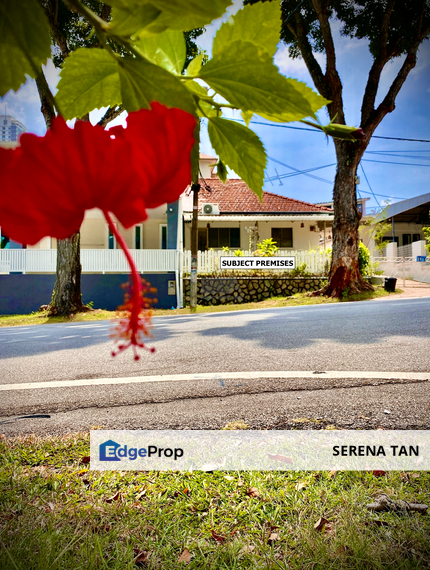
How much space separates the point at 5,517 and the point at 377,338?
3537mm

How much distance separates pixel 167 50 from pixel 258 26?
0.13ft

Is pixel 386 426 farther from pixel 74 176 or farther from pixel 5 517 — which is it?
pixel 74 176

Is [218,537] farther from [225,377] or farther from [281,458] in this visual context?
[225,377]

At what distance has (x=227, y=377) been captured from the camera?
2904 mm

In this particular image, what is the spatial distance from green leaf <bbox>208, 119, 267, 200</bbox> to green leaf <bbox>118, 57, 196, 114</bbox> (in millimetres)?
33

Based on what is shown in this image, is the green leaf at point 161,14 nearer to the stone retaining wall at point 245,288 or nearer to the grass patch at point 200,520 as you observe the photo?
the grass patch at point 200,520

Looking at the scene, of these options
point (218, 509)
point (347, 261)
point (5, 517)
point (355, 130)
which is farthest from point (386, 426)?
point (347, 261)

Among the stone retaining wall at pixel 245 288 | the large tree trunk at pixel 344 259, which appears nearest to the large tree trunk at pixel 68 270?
the stone retaining wall at pixel 245 288

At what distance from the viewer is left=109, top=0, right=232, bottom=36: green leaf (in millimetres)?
134

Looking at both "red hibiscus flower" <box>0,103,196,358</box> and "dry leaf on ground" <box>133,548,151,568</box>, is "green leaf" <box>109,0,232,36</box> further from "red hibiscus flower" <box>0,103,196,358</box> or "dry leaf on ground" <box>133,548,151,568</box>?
"dry leaf on ground" <box>133,548,151,568</box>

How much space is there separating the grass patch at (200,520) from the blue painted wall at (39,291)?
5762mm

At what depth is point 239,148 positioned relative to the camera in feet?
0.61

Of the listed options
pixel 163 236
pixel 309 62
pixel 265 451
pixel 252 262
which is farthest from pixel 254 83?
pixel 163 236

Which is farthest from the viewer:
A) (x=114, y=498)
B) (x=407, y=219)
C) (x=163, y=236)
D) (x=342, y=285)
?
(x=407, y=219)
